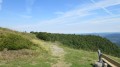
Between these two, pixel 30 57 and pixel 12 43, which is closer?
pixel 30 57

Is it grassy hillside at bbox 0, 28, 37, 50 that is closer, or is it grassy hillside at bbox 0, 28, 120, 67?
grassy hillside at bbox 0, 28, 120, 67

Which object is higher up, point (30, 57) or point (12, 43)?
point (12, 43)

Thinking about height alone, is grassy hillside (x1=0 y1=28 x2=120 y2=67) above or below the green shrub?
below

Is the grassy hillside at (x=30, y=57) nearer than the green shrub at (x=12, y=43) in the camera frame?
Yes

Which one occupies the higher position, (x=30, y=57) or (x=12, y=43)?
(x=12, y=43)

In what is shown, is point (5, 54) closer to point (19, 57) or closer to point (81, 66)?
point (19, 57)

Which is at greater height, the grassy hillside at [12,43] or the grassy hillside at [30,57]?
the grassy hillside at [12,43]

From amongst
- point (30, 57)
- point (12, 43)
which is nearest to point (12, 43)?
point (12, 43)

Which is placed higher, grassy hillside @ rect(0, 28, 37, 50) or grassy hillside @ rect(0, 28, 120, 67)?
grassy hillside @ rect(0, 28, 37, 50)

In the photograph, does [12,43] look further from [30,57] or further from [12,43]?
[30,57]

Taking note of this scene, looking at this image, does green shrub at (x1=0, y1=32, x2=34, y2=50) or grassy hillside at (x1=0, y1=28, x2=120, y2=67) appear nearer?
grassy hillside at (x1=0, y1=28, x2=120, y2=67)

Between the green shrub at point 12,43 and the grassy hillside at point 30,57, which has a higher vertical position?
the green shrub at point 12,43

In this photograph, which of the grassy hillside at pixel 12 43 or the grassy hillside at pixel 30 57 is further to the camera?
the grassy hillside at pixel 12 43

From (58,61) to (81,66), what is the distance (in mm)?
2542
